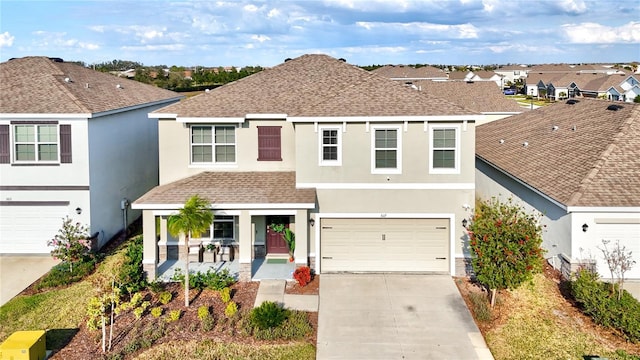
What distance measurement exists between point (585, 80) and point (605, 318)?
8008cm

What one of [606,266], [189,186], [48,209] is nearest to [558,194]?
[606,266]

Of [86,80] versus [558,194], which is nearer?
[558,194]

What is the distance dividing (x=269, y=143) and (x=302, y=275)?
16.9 feet

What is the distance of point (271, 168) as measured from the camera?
18.5 metres

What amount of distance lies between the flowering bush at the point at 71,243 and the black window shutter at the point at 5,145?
116 inches

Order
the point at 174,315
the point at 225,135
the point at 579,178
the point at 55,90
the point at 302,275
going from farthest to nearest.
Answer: the point at 55,90
the point at 225,135
the point at 579,178
the point at 302,275
the point at 174,315

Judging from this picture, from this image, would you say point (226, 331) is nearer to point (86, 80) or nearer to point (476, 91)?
point (86, 80)

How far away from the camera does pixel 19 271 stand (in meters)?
17.1

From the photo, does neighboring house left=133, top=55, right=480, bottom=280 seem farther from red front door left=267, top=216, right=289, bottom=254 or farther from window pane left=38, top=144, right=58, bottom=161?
window pane left=38, top=144, right=58, bottom=161

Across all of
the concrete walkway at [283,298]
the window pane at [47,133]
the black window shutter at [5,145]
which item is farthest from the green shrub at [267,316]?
the black window shutter at [5,145]

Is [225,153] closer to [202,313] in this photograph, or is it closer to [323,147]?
[323,147]

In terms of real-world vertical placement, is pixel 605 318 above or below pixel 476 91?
below

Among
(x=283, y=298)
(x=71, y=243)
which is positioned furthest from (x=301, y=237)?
(x=71, y=243)

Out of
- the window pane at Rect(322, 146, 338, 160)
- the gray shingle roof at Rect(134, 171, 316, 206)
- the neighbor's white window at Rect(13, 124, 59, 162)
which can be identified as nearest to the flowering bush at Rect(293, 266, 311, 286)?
the gray shingle roof at Rect(134, 171, 316, 206)
